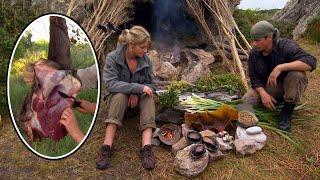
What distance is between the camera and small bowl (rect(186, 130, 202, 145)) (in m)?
4.15

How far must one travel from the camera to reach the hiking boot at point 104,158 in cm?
407

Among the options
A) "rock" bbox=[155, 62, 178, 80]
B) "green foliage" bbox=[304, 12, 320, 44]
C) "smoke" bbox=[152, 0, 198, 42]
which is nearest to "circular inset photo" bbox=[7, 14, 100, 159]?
"rock" bbox=[155, 62, 178, 80]

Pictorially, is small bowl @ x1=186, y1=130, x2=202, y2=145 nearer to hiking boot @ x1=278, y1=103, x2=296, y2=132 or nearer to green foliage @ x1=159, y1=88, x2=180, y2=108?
green foliage @ x1=159, y1=88, x2=180, y2=108

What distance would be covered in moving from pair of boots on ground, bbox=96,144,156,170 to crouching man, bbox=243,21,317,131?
129 cm

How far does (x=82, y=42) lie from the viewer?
4.08 m

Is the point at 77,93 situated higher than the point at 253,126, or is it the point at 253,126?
the point at 77,93

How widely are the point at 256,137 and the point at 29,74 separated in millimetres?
2163

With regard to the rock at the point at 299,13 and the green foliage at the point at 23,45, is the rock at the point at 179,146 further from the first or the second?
the rock at the point at 299,13

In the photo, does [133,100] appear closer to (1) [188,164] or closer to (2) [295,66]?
(1) [188,164]

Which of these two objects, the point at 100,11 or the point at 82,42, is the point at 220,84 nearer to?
the point at 82,42

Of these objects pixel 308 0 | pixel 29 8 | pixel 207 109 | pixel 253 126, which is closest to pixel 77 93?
pixel 207 109

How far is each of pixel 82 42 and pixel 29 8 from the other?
10.5 feet

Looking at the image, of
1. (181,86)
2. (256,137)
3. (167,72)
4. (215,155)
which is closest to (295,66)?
(256,137)

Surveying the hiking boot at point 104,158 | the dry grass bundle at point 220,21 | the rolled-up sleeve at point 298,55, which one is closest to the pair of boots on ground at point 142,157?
the hiking boot at point 104,158
